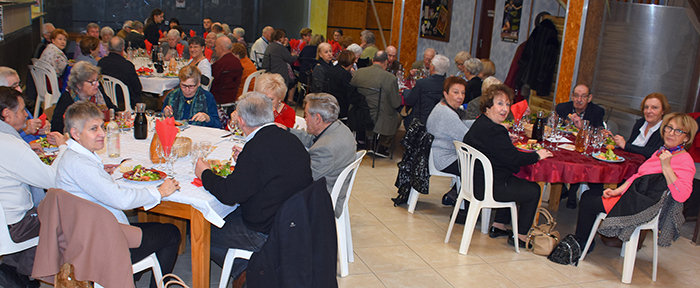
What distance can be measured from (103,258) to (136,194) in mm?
331

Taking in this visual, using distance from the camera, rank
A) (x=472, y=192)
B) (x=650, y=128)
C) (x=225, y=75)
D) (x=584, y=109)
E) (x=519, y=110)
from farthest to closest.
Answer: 1. (x=225, y=75)
2. (x=584, y=109)
3. (x=519, y=110)
4. (x=650, y=128)
5. (x=472, y=192)

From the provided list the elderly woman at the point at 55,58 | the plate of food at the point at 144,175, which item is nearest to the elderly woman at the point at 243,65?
the elderly woman at the point at 55,58

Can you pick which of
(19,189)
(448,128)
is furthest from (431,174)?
(19,189)

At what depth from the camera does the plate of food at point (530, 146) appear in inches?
162

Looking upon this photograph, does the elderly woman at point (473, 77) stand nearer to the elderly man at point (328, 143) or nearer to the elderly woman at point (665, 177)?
the elderly woman at point (665, 177)

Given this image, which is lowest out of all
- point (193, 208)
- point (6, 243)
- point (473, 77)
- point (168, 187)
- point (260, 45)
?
point (6, 243)

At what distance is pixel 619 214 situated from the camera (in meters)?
3.68

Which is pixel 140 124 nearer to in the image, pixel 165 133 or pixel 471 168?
pixel 165 133

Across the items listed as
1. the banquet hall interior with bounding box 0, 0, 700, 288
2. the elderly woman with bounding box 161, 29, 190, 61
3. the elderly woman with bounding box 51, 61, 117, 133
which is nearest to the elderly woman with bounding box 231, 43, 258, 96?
the elderly woman with bounding box 161, 29, 190, 61

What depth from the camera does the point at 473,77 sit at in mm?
6211

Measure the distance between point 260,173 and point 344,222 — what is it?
1.11m

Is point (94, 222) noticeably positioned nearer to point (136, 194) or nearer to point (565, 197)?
point (136, 194)

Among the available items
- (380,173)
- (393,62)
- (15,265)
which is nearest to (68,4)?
(393,62)

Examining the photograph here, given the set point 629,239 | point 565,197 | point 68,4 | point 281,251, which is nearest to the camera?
point 281,251
